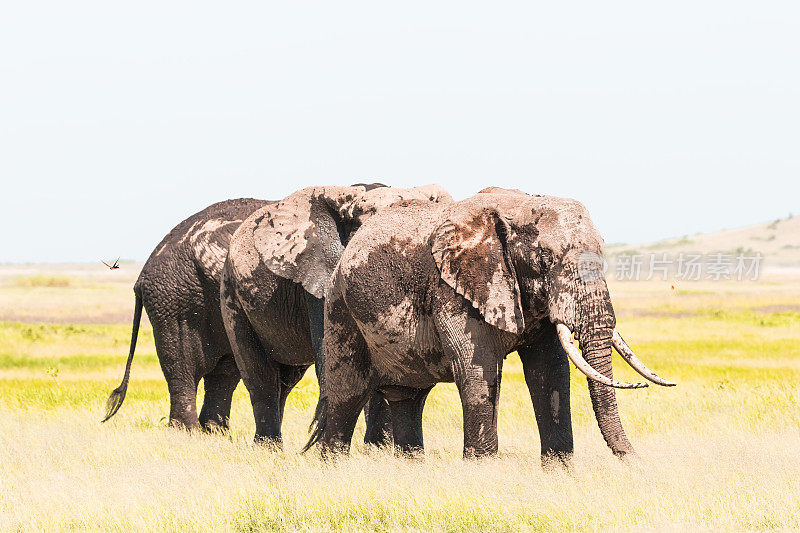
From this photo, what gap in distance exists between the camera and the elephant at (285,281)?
12195mm

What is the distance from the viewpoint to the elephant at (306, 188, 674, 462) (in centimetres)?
915

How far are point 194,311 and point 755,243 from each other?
12346 centimetres

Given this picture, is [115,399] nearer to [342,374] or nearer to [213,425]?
[213,425]

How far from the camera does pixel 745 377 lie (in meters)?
22.1

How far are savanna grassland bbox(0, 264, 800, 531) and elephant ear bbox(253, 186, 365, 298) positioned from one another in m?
1.94

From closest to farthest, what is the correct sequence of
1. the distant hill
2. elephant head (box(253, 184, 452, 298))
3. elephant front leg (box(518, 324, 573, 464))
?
elephant front leg (box(518, 324, 573, 464)) < elephant head (box(253, 184, 452, 298)) < the distant hill

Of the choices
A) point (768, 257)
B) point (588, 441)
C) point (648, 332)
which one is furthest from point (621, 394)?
point (768, 257)

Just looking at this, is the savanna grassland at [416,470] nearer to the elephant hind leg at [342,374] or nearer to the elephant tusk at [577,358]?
the elephant hind leg at [342,374]

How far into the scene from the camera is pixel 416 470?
1026 cm

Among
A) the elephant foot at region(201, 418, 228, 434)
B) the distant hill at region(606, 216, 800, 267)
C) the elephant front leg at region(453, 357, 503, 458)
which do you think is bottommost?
the distant hill at region(606, 216, 800, 267)

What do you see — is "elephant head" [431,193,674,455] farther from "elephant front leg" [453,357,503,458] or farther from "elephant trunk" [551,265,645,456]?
"elephant front leg" [453,357,503,458]

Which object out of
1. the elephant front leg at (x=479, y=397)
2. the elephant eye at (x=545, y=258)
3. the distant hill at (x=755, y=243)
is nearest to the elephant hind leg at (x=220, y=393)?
the elephant front leg at (x=479, y=397)

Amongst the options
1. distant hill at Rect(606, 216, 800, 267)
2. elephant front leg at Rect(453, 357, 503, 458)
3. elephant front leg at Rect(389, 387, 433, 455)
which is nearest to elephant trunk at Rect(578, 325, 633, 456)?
elephant front leg at Rect(453, 357, 503, 458)

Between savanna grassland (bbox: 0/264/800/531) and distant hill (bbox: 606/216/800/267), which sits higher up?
savanna grassland (bbox: 0/264/800/531)
